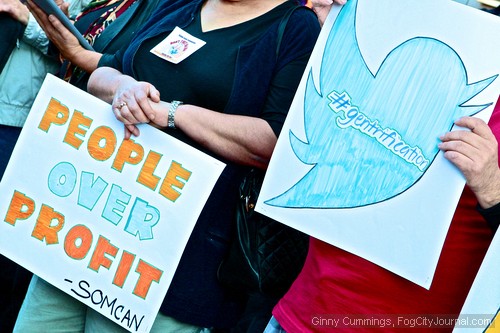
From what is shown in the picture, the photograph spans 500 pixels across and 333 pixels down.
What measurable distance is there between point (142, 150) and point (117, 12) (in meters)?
0.87

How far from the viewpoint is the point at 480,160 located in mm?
1430

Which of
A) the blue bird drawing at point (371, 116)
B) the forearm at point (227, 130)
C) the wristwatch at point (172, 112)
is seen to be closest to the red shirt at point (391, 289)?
the blue bird drawing at point (371, 116)

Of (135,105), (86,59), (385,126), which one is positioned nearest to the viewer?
(385,126)

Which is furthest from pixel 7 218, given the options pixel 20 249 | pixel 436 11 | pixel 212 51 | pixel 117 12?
pixel 436 11

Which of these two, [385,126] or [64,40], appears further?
[64,40]

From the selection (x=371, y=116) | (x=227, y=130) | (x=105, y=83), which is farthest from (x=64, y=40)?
(x=371, y=116)

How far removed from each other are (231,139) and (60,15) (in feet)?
3.00

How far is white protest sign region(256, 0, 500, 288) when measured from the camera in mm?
1507

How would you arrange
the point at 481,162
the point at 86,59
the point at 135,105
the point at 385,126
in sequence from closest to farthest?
the point at 481,162 → the point at 385,126 → the point at 135,105 → the point at 86,59

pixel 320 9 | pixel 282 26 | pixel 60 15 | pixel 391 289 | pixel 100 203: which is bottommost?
pixel 100 203

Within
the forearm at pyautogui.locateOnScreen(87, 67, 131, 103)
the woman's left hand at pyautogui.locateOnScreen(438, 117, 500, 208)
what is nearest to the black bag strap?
the forearm at pyautogui.locateOnScreen(87, 67, 131, 103)

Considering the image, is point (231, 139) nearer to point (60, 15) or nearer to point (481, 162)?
point (481, 162)

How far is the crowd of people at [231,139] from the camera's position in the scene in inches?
61.7

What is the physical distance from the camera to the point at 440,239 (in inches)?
59.2
